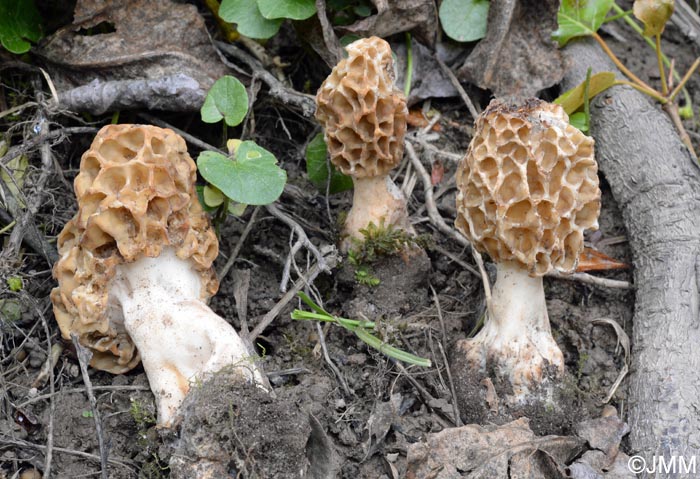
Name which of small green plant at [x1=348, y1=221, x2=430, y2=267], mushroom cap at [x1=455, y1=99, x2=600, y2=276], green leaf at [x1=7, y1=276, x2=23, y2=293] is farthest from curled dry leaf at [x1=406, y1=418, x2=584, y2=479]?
green leaf at [x1=7, y1=276, x2=23, y2=293]

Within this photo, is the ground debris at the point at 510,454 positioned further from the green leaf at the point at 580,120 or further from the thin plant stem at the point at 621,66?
the thin plant stem at the point at 621,66

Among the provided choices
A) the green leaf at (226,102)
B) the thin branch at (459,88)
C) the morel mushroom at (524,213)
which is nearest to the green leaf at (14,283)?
the green leaf at (226,102)

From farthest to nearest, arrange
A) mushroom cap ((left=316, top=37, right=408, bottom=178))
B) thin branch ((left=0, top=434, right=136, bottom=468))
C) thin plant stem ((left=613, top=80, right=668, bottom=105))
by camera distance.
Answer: thin plant stem ((left=613, top=80, right=668, bottom=105)), mushroom cap ((left=316, top=37, right=408, bottom=178)), thin branch ((left=0, top=434, right=136, bottom=468))

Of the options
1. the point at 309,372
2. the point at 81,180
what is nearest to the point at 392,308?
the point at 309,372

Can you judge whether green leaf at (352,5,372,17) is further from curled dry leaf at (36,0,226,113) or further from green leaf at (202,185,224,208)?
green leaf at (202,185,224,208)

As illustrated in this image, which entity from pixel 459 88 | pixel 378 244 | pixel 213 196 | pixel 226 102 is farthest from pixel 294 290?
pixel 459 88

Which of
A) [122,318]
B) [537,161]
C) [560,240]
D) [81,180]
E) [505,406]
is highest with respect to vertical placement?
[537,161]

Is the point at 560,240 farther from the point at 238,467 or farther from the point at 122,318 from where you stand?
the point at 122,318
